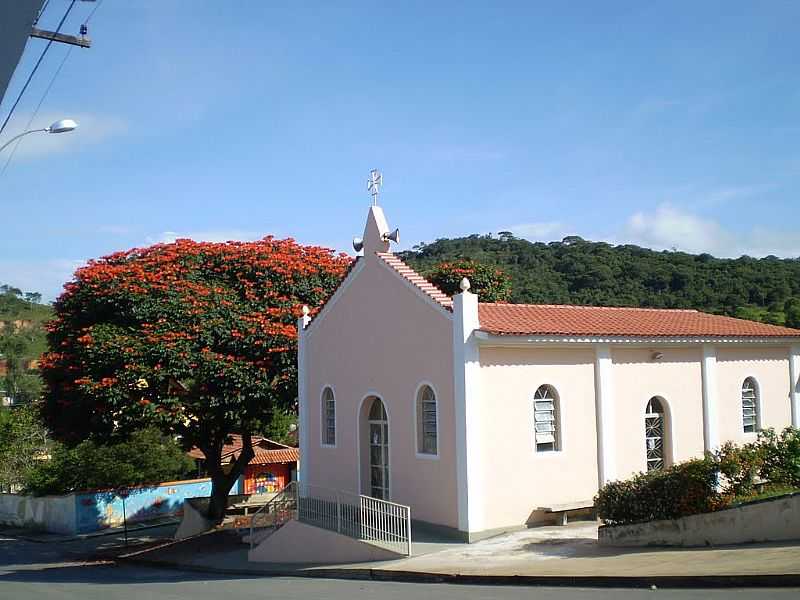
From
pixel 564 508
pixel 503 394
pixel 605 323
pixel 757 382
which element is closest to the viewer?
pixel 503 394

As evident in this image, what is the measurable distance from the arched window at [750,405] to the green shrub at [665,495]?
6860 mm

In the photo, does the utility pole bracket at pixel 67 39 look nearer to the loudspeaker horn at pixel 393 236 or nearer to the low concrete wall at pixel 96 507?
the loudspeaker horn at pixel 393 236

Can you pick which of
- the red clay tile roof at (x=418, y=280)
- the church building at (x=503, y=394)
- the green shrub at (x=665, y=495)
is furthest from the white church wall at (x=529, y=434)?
the green shrub at (x=665, y=495)

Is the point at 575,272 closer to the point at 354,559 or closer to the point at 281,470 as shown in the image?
the point at 281,470

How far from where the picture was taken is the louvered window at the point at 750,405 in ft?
61.2

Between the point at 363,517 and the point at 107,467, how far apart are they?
70.3 ft

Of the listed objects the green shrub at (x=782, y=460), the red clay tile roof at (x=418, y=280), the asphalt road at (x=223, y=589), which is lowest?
the asphalt road at (x=223, y=589)

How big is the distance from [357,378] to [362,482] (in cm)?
234

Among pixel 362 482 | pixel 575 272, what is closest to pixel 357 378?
pixel 362 482

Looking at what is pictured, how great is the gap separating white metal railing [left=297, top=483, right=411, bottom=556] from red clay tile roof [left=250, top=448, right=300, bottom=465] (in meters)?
17.8

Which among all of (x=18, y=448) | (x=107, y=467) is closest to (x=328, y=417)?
(x=107, y=467)

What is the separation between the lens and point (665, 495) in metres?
12.3

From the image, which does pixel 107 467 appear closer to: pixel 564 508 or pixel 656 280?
pixel 564 508

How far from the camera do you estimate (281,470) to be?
36.4 metres
